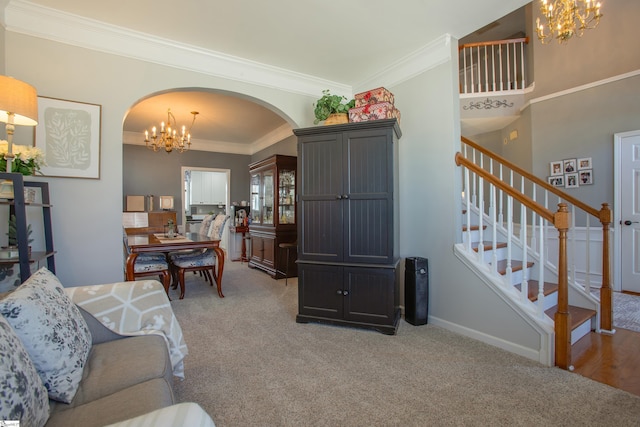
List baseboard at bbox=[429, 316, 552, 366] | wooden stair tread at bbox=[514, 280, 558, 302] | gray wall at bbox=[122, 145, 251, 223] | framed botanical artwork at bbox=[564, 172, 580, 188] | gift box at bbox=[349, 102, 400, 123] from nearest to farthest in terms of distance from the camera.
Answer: baseboard at bbox=[429, 316, 552, 366], wooden stair tread at bbox=[514, 280, 558, 302], gift box at bbox=[349, 102, 400, 123], framed botanical artwork at bbox=[564, 172, 580, 188], gray wall at bbox=[122, 145, 251, 223]

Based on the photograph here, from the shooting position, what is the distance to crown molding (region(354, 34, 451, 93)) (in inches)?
110

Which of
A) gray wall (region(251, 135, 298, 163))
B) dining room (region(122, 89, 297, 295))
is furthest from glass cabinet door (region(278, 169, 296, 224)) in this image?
dining room (region(122, 89, 297, 295))

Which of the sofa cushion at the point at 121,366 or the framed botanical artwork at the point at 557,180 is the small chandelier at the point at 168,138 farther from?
the framed botanical artwork at the point at 557,180

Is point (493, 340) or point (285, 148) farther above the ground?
point (285, 148)

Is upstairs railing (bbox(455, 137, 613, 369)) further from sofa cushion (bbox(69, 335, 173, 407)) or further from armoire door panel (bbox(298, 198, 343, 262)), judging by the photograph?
sofa cushion (bbox(69, 335, 173, 407))

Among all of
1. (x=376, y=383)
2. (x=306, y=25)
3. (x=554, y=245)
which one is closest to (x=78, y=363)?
(x=376, y=383)

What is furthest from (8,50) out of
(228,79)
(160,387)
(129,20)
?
(160,387)

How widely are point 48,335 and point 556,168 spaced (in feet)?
19.4

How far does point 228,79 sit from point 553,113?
189 inches

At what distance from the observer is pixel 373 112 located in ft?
9.28

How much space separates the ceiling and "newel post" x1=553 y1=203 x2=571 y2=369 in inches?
67.3

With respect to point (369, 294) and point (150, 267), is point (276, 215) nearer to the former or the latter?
point (150, 267)

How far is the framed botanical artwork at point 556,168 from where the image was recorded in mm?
4574

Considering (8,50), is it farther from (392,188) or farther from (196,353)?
(392,188)
